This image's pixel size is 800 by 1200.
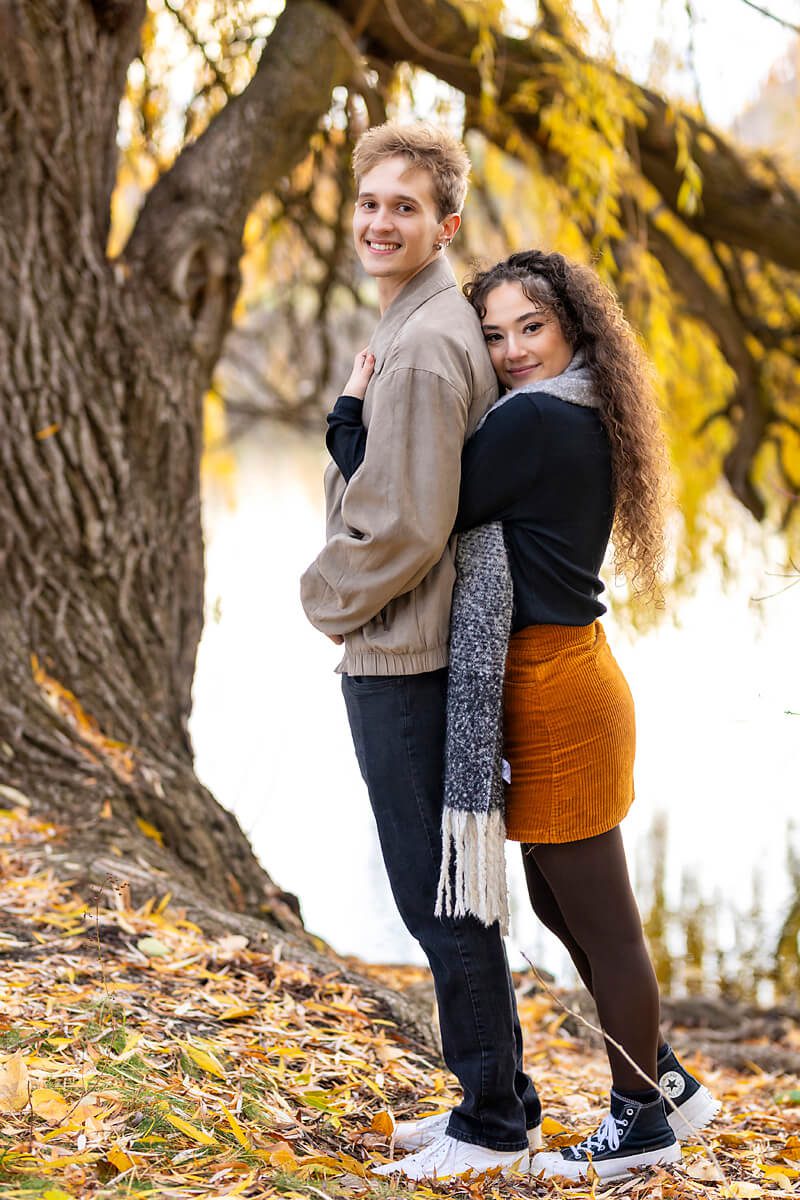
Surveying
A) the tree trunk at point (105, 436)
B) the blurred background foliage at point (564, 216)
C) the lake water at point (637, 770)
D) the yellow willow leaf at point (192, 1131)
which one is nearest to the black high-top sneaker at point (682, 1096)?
the yellow willow leaf at point (192, 1131)

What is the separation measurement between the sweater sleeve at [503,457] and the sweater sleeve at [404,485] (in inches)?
1.5

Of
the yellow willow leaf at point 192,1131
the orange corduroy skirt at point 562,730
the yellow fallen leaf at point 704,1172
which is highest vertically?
the orange corduroy skirt at point 562,730

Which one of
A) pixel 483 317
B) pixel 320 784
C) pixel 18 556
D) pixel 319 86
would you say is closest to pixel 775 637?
pixel 320 784

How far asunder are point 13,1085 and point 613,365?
55.7 inches

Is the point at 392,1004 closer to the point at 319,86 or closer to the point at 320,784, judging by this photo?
the point at 319,86

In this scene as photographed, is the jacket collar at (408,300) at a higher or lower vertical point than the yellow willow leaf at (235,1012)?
higher

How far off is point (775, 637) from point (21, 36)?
5.99 meters

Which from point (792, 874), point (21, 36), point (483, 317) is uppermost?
point (21, 36)

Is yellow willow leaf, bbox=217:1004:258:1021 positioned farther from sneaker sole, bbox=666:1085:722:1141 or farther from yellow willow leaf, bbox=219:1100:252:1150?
sneaker sole, bbox=666:1085:722:1141

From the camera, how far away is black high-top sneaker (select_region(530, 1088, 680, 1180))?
79.9 inches

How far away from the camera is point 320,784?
253 inches

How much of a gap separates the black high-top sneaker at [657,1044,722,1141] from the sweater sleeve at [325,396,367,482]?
1152mm

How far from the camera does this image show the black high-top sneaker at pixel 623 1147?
203 cm

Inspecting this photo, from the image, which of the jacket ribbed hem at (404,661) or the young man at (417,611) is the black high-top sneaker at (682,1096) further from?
the jacket ribbed hem at (404,661)
